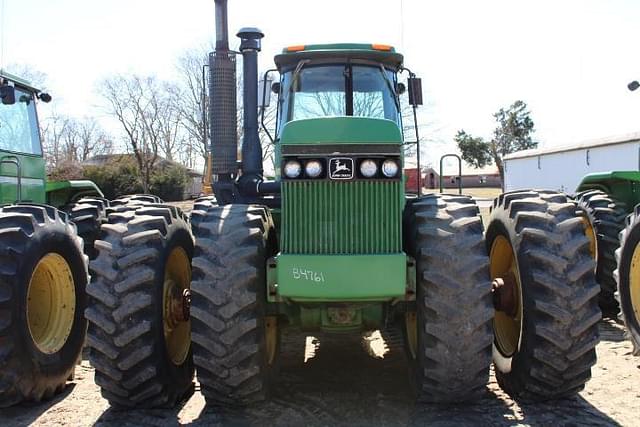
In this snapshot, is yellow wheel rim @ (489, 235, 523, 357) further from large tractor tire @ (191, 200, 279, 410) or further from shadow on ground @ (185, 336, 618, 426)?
large tractor tire @ (191, 200, 279, 410)

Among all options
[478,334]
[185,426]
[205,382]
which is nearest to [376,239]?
[478,334]

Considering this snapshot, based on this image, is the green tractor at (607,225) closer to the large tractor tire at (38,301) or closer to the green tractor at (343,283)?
the green tractor at (343,283)

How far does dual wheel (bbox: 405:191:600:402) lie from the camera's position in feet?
13.5

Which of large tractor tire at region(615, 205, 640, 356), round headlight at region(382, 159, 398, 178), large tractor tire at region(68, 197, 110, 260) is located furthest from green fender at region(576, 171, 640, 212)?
large tractor tire at region(68, 197, 110, 260)

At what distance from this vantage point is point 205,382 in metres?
4.30

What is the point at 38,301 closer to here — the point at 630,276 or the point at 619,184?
the point at 630,276

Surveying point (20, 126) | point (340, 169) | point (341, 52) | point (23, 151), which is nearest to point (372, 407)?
point (340, 169)

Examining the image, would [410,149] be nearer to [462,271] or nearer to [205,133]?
[205,133]

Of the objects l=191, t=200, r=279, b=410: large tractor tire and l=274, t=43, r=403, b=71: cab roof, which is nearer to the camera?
l=191, t=200, r=279, b=410: large tractor tire

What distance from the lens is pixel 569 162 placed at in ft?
102

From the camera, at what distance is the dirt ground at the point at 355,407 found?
435cm

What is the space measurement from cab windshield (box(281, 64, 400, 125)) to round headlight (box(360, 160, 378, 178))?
1.41m

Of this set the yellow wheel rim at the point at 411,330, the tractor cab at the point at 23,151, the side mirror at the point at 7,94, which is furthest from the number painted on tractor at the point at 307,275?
the side mirror at the point at 7,94

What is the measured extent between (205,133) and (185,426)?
10.9ft
